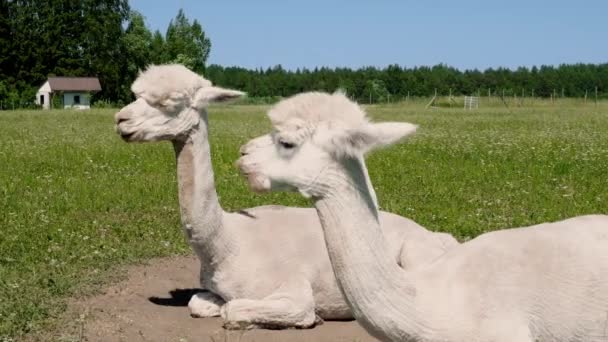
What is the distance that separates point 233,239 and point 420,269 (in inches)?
105

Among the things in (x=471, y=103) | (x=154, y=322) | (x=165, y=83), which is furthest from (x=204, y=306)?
(x=471, y=103)

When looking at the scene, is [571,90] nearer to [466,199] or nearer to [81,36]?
[81,36]

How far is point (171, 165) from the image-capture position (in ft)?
57.6

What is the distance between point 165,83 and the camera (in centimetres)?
645

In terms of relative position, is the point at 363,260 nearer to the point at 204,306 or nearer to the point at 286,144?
the point at 286,144

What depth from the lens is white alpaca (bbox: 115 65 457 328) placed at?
649cm

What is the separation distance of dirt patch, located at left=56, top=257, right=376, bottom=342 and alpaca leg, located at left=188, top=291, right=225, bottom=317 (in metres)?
0.06

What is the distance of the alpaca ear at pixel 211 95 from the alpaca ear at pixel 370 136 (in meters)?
2.82

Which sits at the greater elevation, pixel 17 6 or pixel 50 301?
pixel 17 6

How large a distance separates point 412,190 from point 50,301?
7.74 m

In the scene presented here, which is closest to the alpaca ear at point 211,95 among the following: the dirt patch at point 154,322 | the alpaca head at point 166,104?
the alpaca head at point 166,104

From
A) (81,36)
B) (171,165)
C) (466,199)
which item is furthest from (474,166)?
(81,36)

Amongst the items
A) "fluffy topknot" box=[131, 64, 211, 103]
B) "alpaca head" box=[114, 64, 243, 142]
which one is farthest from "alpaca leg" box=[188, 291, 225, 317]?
"fluffy topknot" box=[131, 64, 211, 103]

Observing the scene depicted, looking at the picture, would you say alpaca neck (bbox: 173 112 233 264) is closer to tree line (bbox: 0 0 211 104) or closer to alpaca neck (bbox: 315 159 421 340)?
alpaca neck (bbox: 315 159 421 340)
